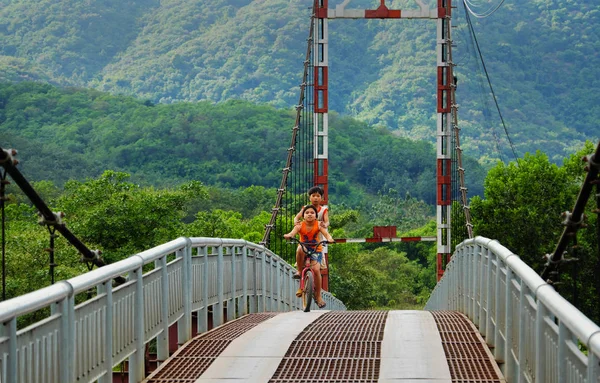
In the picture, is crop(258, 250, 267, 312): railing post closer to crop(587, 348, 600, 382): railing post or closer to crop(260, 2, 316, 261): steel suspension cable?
crop(260, 2, 316, 261): steel suspension cable

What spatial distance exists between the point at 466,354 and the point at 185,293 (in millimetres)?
2424

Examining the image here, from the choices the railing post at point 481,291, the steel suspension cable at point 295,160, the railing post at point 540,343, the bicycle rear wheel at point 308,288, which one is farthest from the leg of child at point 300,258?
the steel suspension cable at point 295,160

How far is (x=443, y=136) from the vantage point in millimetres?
39000

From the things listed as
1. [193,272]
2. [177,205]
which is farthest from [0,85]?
[193,272]

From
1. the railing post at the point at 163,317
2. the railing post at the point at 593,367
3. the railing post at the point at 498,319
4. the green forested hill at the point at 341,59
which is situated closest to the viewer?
the railing post at the point at 593,367

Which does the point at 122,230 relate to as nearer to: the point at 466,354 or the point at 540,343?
the point at 466,354

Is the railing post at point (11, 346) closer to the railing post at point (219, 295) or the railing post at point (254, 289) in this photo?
the railing post at point (219, 295)

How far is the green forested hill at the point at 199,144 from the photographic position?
379ft

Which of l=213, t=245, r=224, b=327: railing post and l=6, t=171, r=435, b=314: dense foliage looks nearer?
l=213, t=245, r=224, b=327: railing post

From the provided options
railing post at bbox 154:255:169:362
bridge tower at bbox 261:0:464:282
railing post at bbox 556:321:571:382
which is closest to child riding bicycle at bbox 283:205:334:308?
railing post at bbox 154:255:169:362

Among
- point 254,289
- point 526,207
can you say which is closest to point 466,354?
point 254,289

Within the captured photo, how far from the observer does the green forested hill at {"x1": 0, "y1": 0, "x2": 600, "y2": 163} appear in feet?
443

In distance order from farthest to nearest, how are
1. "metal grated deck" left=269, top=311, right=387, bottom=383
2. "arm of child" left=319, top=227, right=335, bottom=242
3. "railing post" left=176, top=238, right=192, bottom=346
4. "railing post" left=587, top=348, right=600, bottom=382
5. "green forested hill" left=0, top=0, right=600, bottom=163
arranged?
"green forested hill" left=0, top=0, right=600, bottom=163 < "arm of child" left=319, top=227, right=335, bottom=242 < "railing post" left=176, top=238, right=192, bottom=346 < "metal grated deck" left=269, top=311, right=387, bottom=383 < "railing post" left=587, top=348, right=600, bottom=382

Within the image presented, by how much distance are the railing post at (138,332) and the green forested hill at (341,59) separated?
114326 millimetres
